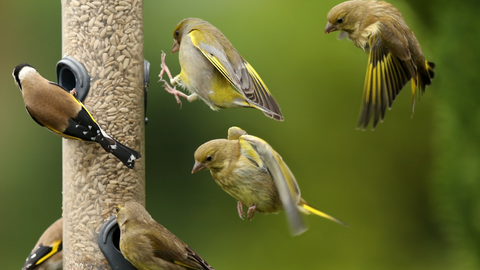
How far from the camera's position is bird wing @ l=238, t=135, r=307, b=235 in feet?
11.0

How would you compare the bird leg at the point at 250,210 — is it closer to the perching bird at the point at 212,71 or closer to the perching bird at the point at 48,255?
the perching bird at the point at 212,71

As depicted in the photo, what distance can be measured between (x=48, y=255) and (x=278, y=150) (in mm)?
3847

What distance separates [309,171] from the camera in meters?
7.61

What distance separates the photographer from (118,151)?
3.76m

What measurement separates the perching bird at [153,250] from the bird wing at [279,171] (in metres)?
0.77

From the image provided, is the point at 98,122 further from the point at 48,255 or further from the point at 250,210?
the point at 250,210

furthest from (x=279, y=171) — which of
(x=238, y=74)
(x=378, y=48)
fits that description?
(x=378, y=48)

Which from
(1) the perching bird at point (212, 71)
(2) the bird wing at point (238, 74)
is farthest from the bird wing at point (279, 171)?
(1) the perching bird at point (212, 71)

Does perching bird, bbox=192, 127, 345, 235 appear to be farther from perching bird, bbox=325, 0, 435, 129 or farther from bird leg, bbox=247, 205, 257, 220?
perching bird, bbox=325, 0, 435, 129

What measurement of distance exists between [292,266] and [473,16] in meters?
3.91

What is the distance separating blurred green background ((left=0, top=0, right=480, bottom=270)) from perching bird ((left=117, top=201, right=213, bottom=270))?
11.7 ft

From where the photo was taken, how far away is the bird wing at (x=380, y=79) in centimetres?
392

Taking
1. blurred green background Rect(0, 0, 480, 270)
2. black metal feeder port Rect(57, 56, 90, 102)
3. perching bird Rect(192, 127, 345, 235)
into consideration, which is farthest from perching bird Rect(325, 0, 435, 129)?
blurred green background Rect(0, 0, 480, 270)

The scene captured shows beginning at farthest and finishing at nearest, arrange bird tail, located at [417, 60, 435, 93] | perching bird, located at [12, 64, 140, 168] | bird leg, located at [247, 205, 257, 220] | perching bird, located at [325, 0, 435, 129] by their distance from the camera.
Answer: bird tail, located at [417, 60, 435, 93] → bird leg, located at [247, 205, 257, 220] → perching bird, located at [325, 0, 435, 129] → perching bird, located at [12, 64, 140, 168]
